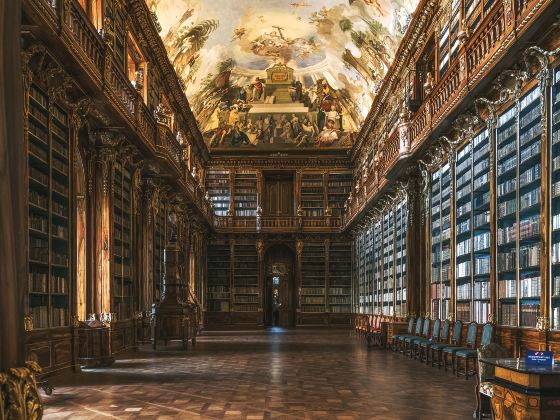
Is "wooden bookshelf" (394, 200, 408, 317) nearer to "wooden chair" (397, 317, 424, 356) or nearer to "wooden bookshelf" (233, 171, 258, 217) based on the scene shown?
"wooden chair" (397, 317, 424, 356)

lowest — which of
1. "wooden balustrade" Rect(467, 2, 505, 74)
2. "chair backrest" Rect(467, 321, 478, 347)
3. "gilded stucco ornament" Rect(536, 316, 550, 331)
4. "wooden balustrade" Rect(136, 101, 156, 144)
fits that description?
"chair backrest" Rect(467, 321, 478, 347)

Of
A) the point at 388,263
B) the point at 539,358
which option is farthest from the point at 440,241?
the point at 539,358

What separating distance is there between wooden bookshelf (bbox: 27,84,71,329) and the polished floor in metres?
1.07

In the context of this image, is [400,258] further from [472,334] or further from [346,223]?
[346,223]

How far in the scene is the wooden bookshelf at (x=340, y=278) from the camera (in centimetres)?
2956

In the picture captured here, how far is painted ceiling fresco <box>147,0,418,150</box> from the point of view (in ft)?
68.3

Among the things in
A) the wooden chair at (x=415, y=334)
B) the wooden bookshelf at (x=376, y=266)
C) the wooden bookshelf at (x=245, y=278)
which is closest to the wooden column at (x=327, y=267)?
the wooden bookshelf at (x=245, y=278)

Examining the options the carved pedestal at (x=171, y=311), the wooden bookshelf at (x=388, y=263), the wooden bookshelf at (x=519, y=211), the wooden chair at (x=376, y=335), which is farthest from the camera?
the wooden bookshelf at (x=388, y=263)

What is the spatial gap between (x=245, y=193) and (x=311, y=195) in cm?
290

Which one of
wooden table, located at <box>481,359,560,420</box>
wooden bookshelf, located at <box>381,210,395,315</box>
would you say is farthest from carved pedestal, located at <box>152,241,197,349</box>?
wooden table, located at <box>481,359,560,420</box>

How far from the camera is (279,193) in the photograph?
3047 cm

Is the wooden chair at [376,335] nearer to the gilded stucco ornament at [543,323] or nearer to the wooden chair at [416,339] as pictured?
the wooden chair at [416,339]

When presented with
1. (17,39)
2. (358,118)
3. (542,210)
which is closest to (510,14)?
(542,210)

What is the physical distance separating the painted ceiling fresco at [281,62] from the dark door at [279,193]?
1.43 metres
